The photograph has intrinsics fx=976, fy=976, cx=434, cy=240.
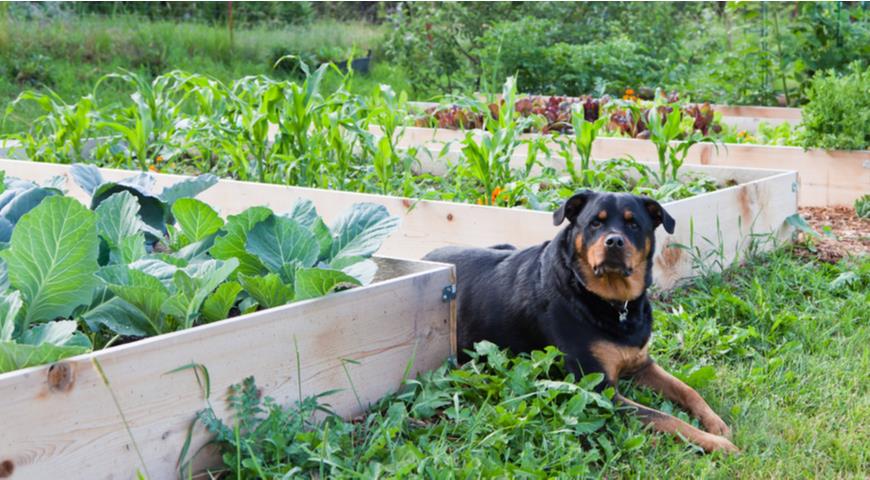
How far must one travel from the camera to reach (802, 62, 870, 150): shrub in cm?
616

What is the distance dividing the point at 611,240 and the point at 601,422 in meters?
0.60

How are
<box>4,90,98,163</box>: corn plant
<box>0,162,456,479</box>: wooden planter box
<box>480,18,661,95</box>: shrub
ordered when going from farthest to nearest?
<box>480,18,661,95</box>: shrub, <box>4,90,98,163</box>: corn plant, <box>0,162,456,479</box>: wooden planter box

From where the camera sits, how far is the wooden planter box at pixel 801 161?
20.4 feet

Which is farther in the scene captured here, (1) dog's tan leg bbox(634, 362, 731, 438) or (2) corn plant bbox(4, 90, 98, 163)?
(2) corn plant bbox(4, 90, 98, 163)

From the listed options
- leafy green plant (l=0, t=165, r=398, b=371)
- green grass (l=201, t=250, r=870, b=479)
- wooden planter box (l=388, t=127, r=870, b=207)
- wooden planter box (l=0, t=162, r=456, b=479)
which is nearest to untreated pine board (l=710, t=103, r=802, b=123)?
wooden planter box (l=388, t=127, r=870, b=207)

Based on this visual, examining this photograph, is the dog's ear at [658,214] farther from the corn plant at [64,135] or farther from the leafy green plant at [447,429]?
the corn plant at [64,135]

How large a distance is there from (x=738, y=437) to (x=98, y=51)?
10288 mm

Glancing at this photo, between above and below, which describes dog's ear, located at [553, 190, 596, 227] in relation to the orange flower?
above

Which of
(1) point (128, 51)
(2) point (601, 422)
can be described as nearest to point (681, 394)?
(2) point (601, 422)

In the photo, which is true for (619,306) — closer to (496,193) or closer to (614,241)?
(614,241)

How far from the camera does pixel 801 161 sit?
6.42 metres

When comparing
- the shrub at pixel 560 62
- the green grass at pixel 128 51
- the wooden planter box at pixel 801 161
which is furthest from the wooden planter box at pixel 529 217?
the shrub at pixel 560 62

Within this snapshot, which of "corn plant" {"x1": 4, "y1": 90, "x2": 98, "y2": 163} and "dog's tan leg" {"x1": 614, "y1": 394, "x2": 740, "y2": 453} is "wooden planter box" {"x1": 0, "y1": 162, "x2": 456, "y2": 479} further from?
"corn plant" {"x1": 4, "y1": 90, "x2": 98, "y2": 163}

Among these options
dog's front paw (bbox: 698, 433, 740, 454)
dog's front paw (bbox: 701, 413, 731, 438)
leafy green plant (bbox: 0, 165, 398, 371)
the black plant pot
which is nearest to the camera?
leafy green plant (bbox: 0, 165, 398, 371)
